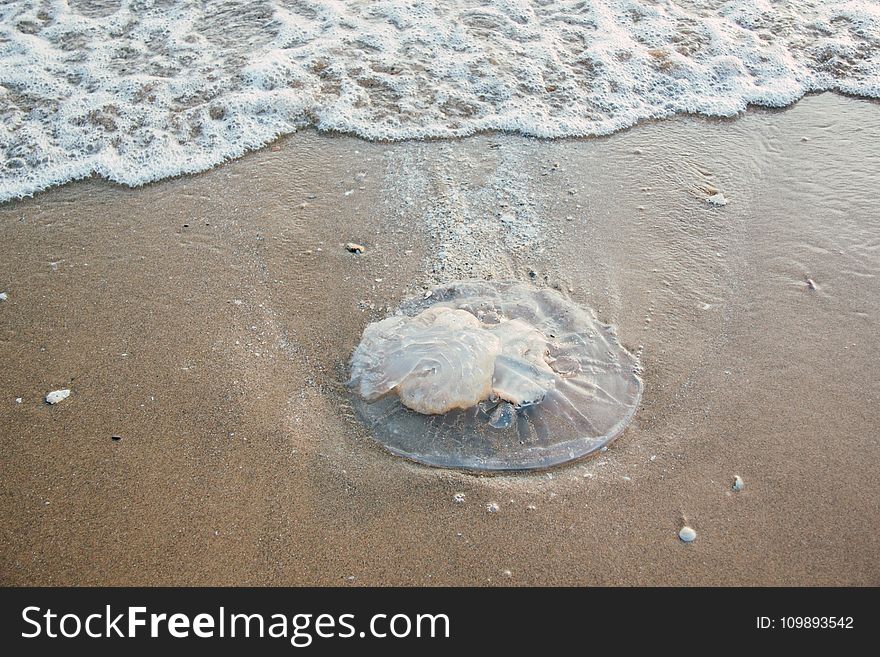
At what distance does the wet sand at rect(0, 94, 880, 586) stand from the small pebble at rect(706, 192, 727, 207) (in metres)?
0.06

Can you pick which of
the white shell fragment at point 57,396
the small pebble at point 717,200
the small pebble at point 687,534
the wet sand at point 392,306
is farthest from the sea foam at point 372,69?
the small pebble at point 687,534

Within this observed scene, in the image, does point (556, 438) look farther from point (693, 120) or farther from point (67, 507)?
point (693, 120)

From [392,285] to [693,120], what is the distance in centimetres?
245

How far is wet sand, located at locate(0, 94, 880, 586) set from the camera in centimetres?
218

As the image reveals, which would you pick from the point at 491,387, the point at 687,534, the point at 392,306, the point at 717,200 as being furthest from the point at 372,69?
the point at 687,534

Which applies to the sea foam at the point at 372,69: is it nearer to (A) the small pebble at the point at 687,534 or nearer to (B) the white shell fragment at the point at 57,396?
(B) the white shell fragment at the point at 57,396

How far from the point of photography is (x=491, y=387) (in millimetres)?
2529

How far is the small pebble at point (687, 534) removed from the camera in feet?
7.17

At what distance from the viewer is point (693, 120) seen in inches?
168

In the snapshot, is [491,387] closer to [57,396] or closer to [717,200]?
[57,396]

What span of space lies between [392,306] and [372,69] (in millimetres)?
2474

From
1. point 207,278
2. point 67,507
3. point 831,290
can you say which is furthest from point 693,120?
point 67,507

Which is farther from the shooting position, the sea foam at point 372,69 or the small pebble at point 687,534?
the sea foam at point 372,69

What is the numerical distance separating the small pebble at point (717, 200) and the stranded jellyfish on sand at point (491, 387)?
123cm
